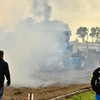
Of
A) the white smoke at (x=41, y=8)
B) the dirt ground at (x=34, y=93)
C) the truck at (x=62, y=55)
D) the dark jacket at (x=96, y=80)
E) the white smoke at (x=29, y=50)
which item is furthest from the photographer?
the white smoke at (x=41, y=8)

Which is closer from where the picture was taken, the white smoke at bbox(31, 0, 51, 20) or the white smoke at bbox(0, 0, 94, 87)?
the white smoke at bbox(0, 0, 94, 87)

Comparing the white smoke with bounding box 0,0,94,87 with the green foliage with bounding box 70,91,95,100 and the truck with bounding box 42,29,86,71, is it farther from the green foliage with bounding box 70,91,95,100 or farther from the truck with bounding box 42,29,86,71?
the green foliage with bounding box 70,91,95,100

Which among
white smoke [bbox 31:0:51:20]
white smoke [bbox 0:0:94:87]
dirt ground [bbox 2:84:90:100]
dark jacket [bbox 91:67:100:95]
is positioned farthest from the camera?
white smoke [bbox 31:0:51:20]

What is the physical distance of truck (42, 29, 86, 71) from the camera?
1208 cm

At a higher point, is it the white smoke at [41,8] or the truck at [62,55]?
the white smoke at [41,8]

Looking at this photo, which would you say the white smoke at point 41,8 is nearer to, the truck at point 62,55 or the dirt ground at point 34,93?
the truck at point 62,55

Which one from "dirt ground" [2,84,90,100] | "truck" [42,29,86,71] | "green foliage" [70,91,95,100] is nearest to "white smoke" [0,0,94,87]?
"truck" [42,29,86,71]

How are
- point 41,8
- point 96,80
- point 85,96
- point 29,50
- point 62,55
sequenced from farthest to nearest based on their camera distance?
1. point 41,8
2. point 62,55
3. point 29,50
4. point 85,96
5. point 96,80

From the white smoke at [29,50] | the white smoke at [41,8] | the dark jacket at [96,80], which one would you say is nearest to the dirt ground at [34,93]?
the white smoke at [29,50]

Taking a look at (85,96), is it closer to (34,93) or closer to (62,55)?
(34,93)

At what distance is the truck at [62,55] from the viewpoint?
12.1 metres

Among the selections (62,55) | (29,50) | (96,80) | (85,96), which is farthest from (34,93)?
(62,55)

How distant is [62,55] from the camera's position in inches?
512

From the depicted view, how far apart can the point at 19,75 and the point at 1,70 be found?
5.50 m
